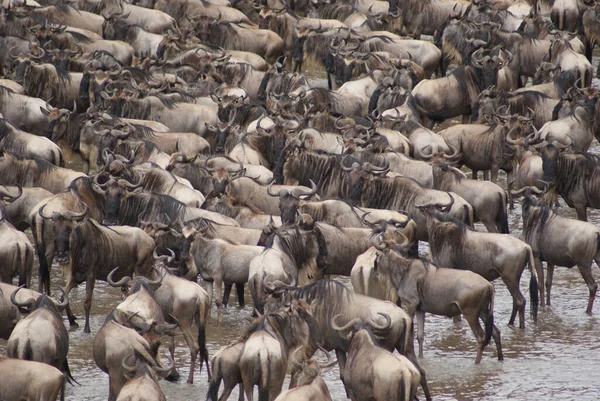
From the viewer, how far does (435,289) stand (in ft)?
46.4

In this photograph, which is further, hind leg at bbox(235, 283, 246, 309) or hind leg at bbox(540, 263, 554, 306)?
hind leg at bbox(540, 263, 554, 306)

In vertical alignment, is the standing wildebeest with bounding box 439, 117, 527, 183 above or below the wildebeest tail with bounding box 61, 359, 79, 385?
above

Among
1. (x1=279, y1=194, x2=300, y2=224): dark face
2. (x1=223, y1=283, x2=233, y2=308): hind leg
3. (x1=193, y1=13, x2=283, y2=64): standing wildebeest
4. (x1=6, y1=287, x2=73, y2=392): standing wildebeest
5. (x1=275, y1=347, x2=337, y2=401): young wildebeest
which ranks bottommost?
(x1=223, y1=283, x2=233, y2=308): hind leg

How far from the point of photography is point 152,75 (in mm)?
23453

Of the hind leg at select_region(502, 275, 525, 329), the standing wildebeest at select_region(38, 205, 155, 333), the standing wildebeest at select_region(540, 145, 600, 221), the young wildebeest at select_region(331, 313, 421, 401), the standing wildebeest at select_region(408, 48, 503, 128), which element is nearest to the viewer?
the young wildebeest at select_region(331, 313, 421, 401)

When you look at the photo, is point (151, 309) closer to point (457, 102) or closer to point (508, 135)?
point (508, 135)

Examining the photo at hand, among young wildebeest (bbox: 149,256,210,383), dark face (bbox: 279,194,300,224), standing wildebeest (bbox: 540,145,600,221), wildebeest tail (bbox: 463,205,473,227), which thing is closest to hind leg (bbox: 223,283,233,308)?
dark face (bbox: 279,194,300,224)

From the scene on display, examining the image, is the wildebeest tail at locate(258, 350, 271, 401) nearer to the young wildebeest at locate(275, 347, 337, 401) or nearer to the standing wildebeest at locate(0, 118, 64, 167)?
the young wildebeest at locate(275, 347, 337, 401)

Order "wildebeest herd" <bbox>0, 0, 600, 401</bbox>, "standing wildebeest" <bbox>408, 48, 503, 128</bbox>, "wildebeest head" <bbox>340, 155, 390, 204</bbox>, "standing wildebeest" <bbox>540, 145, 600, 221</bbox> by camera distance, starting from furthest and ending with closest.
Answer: "standing wildebeest" <bbox>408, 48, 503, 128</bbox>
"standing wildebeest" <bbox>540, 145, 600, 221</bbox>
"wildebeest head" <bbox>340, 155, 390, 204</bbox>
"wildebeest herd" <bbox>0, 0, 600, 401</bbox>

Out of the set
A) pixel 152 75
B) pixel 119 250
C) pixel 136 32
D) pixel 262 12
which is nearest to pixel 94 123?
pixel 152 75

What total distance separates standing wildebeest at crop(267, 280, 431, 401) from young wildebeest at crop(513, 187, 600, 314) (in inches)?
130

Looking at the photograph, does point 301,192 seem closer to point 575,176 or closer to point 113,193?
point 113,193

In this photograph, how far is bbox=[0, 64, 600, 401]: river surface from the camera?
43.6ft

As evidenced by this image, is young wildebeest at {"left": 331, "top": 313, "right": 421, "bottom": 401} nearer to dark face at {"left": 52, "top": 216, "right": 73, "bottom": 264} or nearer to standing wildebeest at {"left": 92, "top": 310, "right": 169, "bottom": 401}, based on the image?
standing wildebeest at {"left": 92, "top": 310, "right": 169, "bottom": 401}
